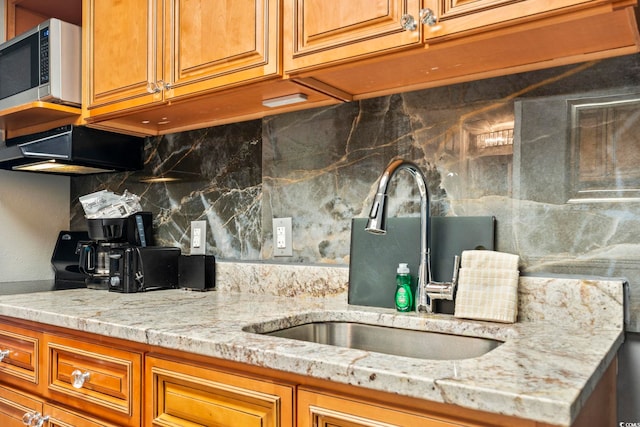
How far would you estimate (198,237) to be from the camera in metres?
2.07

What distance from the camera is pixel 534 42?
1.16 m

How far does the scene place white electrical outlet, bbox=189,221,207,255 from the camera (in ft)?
6.72

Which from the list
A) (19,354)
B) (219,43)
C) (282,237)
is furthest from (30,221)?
(219,43)

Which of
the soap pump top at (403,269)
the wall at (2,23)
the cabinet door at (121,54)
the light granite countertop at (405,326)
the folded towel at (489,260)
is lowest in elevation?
the light granite countertop at (405,326)

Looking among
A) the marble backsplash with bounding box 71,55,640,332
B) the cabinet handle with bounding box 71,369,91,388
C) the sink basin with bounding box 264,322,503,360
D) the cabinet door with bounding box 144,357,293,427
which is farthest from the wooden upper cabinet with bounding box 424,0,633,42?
the cabinet handle with bounding box 71,369,91,388

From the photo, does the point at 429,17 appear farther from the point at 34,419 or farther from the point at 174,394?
the point at 34,419

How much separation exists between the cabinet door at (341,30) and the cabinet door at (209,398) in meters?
0.79

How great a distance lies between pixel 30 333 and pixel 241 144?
94 cm

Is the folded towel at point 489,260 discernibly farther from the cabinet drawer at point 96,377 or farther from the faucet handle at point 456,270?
the cabinet drawer at point 96,377

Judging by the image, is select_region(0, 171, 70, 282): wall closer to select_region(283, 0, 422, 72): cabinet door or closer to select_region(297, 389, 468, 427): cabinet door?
select_region(283, 0, 422, 72): cabinet door

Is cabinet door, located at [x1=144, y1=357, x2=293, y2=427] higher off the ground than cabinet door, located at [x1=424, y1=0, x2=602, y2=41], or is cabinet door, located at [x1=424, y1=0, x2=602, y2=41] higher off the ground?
cabinet door, located at [x1=424, y1=0, x2=602, y2=41]

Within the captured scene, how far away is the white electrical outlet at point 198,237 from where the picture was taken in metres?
2.05

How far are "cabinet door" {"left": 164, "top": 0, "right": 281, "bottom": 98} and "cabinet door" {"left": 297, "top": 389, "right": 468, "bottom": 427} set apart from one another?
86 cm

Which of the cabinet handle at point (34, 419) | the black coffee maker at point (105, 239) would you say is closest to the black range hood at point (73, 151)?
the black coffee maker at point (105, 239)
